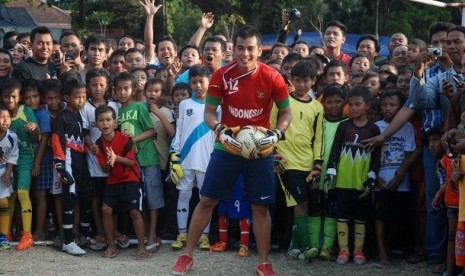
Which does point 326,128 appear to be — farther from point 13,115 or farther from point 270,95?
point 13,115

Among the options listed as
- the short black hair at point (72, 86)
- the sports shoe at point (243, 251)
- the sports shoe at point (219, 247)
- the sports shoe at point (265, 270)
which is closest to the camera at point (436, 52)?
the sports shoe at point (265, 270)

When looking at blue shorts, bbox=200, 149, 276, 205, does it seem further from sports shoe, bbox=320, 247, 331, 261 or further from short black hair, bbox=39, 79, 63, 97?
short black hair, bbox=39, 79, 63, 97

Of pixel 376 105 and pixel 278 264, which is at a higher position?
pixel 376 105

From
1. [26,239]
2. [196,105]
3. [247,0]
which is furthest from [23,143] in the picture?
[247,0]

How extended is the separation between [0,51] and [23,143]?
4.43 feet

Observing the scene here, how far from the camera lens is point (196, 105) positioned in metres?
7.80

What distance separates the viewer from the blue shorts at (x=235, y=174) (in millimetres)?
6438

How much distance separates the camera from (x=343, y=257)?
282 inches

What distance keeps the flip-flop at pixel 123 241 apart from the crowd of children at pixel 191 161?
10 millimetres

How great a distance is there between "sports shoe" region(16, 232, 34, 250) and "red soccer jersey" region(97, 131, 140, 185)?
0.94 m

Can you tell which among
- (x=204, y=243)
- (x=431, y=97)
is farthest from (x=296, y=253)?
(x=431, y=97)

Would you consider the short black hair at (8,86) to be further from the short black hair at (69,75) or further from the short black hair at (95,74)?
the short black hair at (95,74)

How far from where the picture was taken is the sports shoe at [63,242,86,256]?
7488 millimetres

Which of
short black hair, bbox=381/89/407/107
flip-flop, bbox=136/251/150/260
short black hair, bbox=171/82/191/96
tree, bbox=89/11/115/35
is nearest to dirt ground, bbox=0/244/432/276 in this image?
flip-flop, bbox=136/251/150/260
